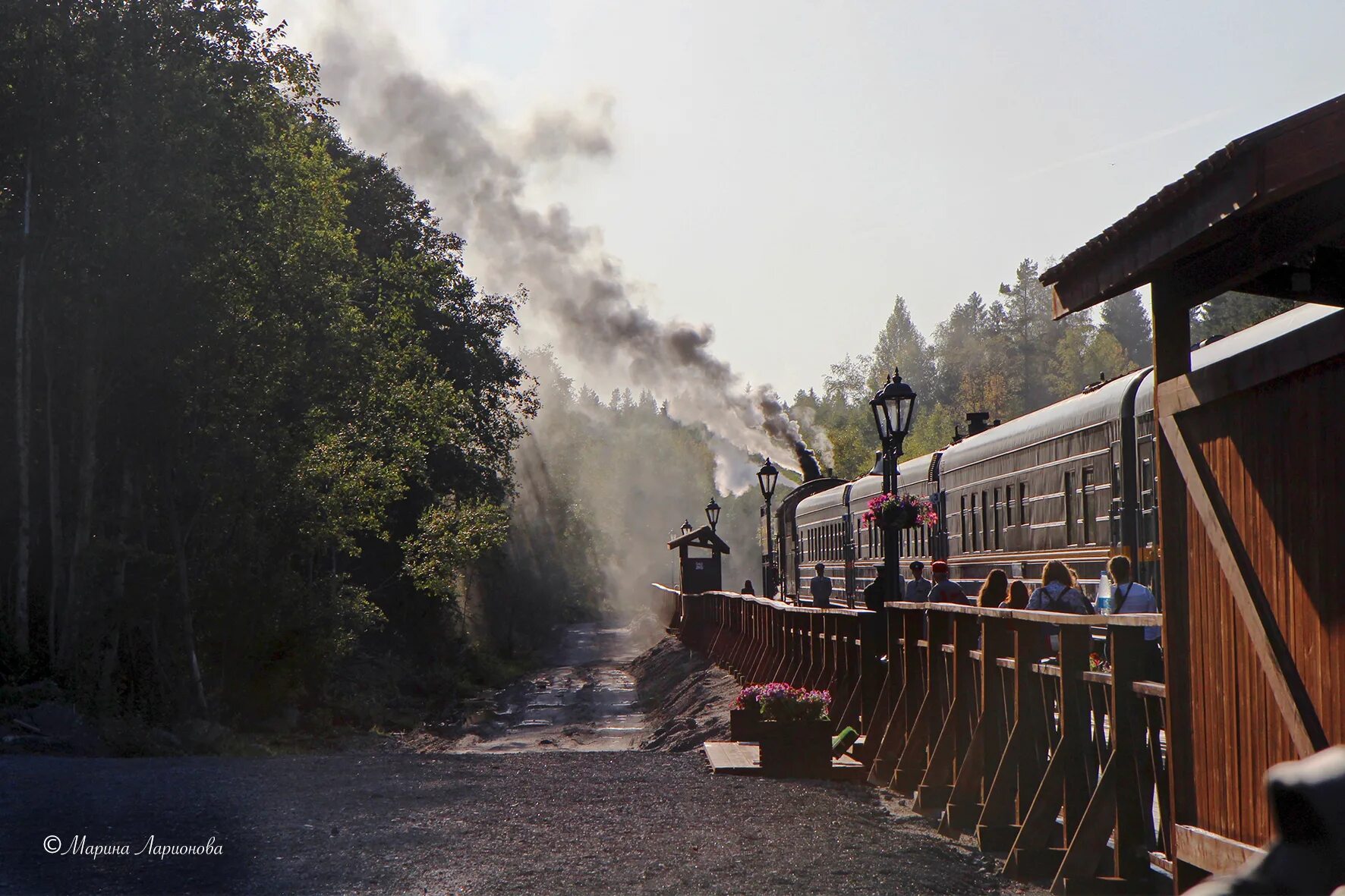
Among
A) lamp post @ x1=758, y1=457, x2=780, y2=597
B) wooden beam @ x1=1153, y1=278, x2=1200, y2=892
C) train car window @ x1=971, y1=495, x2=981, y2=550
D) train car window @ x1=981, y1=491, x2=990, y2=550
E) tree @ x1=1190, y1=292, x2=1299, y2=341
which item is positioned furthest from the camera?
tree @ x1=1190, y1=292, x2=1299, y2=341

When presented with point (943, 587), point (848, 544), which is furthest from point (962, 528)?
point (943, 587)

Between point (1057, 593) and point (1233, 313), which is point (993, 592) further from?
point (1233, 313)

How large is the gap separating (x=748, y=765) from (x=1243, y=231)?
841cm

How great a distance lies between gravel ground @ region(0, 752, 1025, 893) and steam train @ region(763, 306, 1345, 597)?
12.9 feet

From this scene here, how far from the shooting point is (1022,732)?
26.6 feet

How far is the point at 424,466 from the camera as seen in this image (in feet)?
121

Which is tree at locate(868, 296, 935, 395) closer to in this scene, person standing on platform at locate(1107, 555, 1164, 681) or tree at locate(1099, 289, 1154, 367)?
tree at locate(1099, 289, 1154, 367)

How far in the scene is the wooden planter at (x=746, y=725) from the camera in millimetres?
12211

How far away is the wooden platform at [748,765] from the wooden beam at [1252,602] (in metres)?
7.01

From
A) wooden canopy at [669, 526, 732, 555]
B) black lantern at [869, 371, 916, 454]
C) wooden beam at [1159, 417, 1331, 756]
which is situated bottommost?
wooden beam at [1159, 417, 1331, 756]

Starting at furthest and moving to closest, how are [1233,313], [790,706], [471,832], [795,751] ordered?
[1233,313], [790,706], [795,751], [471,832]

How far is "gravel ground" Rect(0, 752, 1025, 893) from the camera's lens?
24.6 ft

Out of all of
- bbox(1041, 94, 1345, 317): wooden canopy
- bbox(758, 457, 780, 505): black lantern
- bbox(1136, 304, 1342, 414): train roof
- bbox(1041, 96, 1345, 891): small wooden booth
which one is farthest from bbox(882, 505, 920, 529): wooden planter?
bbox(758, 457, 780, 505): black lantern

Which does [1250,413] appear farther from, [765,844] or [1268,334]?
[1268,334]
